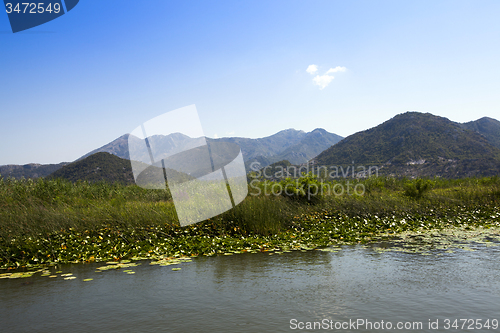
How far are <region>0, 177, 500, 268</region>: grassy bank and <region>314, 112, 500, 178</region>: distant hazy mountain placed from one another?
6417 cm

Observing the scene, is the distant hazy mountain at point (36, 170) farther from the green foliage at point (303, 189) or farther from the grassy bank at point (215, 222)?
the green foliage at point (303, 189)

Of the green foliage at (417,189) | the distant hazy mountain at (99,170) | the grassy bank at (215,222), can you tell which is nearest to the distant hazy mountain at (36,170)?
the distant hazy mountain at (99,170)

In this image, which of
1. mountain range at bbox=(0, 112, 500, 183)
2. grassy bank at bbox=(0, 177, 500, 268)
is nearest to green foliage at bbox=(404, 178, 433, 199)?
grassy bank at bbox=(0, 177, 500, 268)

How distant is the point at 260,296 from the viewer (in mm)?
4789

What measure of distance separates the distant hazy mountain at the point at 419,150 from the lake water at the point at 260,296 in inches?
2851

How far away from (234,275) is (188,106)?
13.6ft

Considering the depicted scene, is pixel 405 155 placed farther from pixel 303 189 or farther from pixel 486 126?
pixel 486 126

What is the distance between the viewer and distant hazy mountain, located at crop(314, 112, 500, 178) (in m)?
70.5

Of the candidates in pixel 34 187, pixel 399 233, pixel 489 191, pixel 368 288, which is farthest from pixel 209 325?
pixel 489 191

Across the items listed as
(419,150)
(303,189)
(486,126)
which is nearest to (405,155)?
(419,150)

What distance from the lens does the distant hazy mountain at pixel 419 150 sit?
70500 mm

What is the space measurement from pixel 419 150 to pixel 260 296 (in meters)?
91.9

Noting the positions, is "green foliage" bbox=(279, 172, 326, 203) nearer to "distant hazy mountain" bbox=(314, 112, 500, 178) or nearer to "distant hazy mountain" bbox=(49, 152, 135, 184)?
"distant hazy mountain" bbox=(49, 152, 135, 184)

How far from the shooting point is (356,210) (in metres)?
12.8
